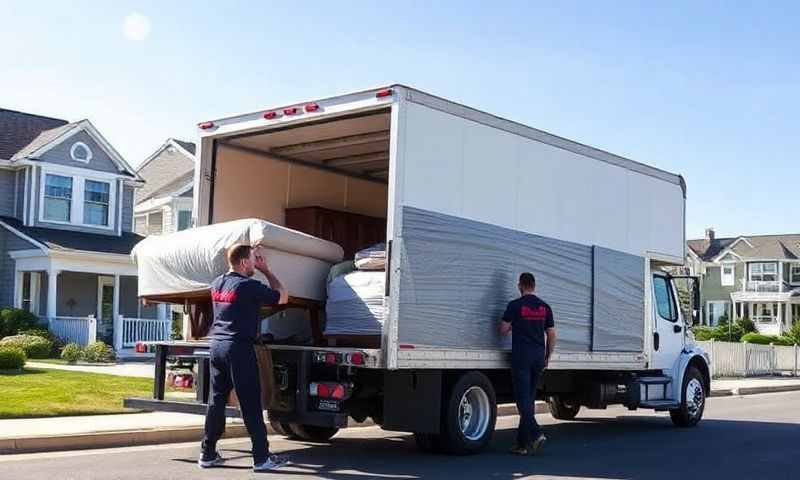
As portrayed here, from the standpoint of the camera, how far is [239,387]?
29.1ft

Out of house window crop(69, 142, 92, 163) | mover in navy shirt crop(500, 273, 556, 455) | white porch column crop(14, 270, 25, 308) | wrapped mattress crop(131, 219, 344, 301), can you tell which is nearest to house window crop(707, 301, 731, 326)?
house window crop(69, 142, 92, 163)

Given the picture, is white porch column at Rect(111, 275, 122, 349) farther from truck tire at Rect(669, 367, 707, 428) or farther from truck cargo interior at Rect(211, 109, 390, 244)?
truck tire at Rect(669, 367, 707, 428)

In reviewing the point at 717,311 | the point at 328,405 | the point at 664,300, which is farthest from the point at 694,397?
the point at 717,311

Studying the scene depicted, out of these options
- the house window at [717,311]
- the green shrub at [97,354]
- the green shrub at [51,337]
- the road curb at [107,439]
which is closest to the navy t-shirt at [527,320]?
the road curb at [107,439]

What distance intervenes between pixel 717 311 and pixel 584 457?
65148 mm

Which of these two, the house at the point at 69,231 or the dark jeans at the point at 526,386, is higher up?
the house at the point at 69,231

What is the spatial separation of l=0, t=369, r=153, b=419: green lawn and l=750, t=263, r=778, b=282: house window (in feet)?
193

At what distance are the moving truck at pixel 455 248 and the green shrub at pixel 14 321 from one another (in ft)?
54.0

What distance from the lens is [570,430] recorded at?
14047 mm

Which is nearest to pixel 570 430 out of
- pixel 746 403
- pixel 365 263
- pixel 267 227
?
pixel 365 263

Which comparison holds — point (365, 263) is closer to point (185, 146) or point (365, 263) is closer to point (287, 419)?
point (287, 419)

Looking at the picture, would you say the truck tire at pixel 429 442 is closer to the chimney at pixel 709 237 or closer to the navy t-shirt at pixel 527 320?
the navy t-shirt at pixel 527 320

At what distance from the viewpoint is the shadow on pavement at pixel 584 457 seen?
31.3 ft

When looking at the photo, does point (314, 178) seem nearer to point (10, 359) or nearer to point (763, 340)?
point (10, 359)
